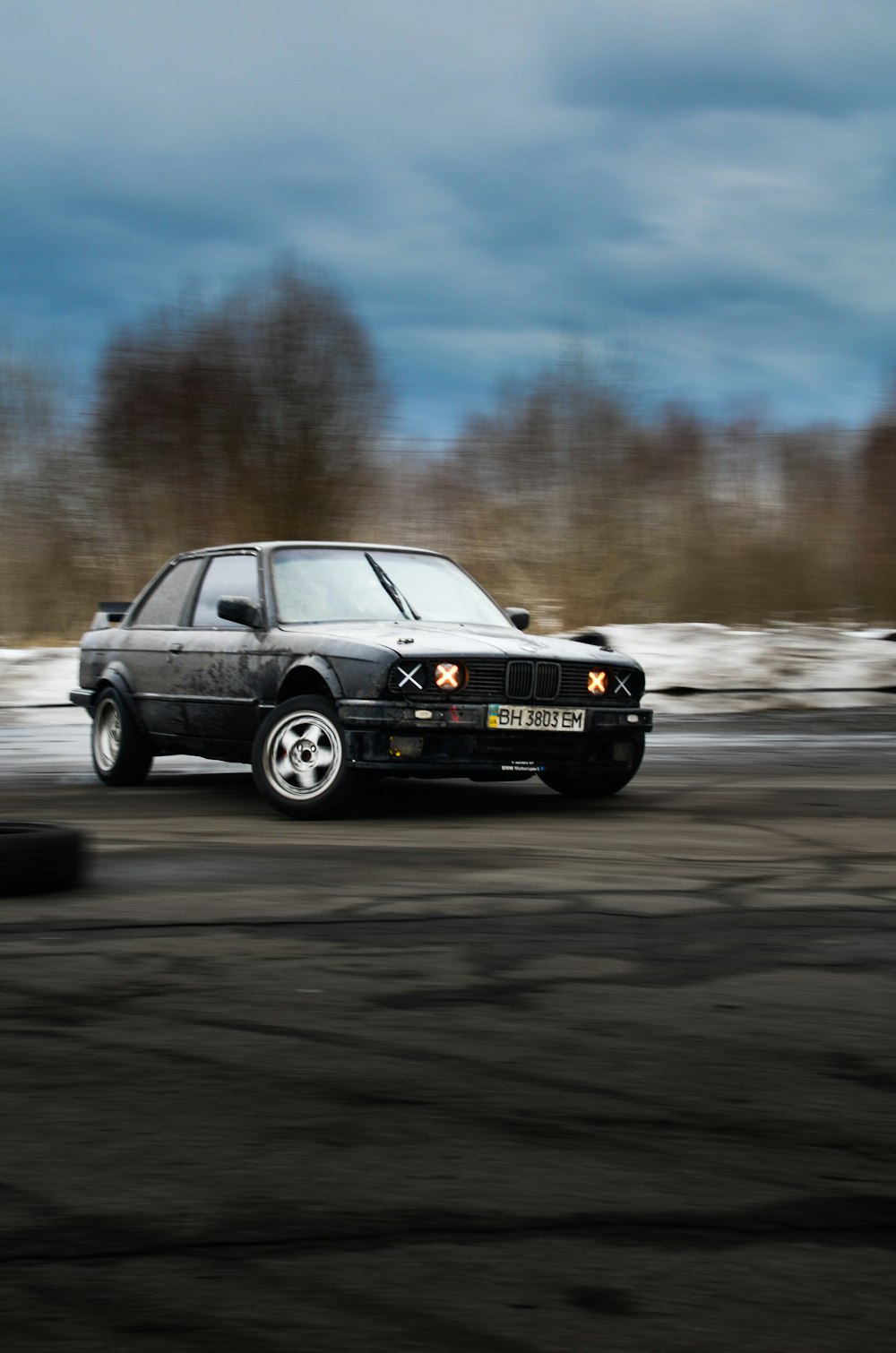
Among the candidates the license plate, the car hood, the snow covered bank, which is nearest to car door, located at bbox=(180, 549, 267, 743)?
the car hood

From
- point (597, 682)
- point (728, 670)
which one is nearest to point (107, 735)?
point (597, 682)

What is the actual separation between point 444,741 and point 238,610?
60.6 inches

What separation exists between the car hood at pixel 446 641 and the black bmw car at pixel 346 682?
0.5 inches

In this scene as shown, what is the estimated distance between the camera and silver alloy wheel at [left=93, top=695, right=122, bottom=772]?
10562mm

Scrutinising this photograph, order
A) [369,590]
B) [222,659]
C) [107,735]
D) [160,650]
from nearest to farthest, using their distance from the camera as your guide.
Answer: [222,659], [369,590], [160,650], [107,735]

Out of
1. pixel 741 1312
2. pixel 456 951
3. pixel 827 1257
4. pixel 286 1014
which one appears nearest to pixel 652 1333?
pixel 741 1312

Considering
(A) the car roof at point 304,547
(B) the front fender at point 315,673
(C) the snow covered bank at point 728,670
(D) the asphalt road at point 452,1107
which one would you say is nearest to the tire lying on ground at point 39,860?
(D) the asphalt road at point 452,1107

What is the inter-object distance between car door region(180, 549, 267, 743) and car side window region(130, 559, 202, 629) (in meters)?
0.20

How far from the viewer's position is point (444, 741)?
8609 mm

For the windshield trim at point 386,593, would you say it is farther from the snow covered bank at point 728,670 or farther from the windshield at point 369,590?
the snow covered bank at point 728,670

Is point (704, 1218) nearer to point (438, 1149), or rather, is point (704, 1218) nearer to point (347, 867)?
point (438, 1149)

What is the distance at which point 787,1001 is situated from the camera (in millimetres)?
4367

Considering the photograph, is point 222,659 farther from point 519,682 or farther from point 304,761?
point 519,682

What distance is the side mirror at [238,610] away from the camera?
30.6 ft
